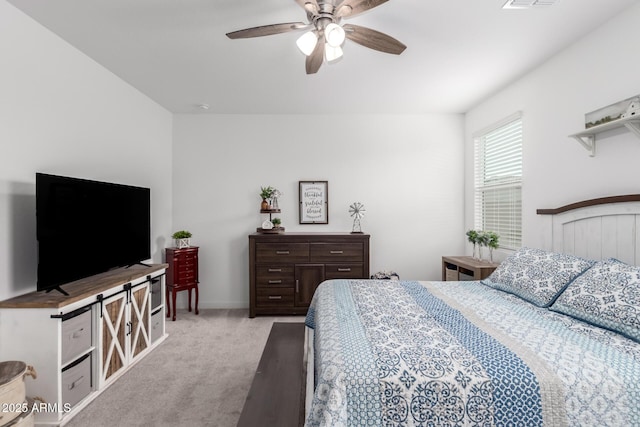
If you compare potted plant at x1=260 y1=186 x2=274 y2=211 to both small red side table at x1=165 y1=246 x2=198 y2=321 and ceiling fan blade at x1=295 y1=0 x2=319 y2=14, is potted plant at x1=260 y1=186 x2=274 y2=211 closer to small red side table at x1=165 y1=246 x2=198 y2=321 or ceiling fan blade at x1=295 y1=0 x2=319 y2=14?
small red side table at x1=165 y1=246 x2=198 y2=321

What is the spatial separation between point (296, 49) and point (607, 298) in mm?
2659

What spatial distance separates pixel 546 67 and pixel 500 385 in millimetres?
2882

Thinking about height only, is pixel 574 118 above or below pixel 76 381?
above

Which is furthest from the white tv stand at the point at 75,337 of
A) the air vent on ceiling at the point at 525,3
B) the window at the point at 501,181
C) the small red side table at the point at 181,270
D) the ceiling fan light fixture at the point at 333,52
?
the window at the point at 501,181

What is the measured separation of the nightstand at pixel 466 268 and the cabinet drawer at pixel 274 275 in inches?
74.4

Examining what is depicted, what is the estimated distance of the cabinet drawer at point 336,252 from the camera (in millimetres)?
4031

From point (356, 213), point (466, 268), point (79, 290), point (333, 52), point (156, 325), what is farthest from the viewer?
point (356, 213)

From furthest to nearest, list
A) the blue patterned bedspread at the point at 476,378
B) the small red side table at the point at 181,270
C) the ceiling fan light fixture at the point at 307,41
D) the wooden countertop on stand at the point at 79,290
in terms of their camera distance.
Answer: the small red side table at the point at 181,270 → the wooden countertop on stand at the point at 79,290 → the ceiling fan light fixture at the point at 307,41 → the blue patterned bedspread at the point at 476,378

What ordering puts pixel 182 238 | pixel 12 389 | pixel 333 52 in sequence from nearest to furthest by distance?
pixel 12 389 < pixel 333 52 < pixel 182 238

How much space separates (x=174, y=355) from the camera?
299 cm

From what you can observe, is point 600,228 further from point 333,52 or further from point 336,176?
point 336,176

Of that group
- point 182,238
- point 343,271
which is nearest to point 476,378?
point 343,271

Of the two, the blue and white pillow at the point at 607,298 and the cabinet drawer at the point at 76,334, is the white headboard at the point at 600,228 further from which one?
the cabinet drawer at the point at 76,334

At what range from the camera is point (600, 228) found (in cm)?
231
